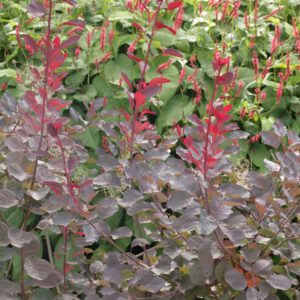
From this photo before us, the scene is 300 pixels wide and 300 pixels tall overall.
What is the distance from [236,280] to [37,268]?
0.50 metres

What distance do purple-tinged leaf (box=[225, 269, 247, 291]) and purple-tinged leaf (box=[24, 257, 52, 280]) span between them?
17.6 inches

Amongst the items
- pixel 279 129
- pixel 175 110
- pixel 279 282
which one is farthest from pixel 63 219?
pixel 175 110

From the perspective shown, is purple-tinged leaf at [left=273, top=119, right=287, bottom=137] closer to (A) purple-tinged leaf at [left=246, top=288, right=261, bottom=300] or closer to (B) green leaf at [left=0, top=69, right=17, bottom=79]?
(A) purple-tinged leaf at [left=246, top=288, right=261, bottom=300]

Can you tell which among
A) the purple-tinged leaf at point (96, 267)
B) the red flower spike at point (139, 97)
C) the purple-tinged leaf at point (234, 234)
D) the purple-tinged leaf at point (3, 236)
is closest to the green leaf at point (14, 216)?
the purple-tinged leaf at point (96, 267)

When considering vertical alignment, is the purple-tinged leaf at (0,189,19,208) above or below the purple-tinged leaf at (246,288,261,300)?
above

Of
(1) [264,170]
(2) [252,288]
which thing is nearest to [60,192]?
(2) [252,288]

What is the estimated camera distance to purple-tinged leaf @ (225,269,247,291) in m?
1.61

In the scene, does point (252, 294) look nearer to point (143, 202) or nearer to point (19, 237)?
point (143, 202)

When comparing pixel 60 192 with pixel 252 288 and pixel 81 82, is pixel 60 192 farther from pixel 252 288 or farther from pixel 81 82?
pixel 81 82

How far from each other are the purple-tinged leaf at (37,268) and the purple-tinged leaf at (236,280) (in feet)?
1.46

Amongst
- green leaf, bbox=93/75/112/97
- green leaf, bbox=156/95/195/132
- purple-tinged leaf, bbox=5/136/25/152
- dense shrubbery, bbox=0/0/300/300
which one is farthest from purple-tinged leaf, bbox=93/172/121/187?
green leaf, bbox=93/75/112/97

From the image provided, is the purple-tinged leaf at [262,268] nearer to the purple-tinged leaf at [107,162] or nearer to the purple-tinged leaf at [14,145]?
the purple-tinged leaf at [107,162]

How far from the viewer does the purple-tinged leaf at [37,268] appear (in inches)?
65.8

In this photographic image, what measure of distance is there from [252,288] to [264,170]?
42.4 inches
